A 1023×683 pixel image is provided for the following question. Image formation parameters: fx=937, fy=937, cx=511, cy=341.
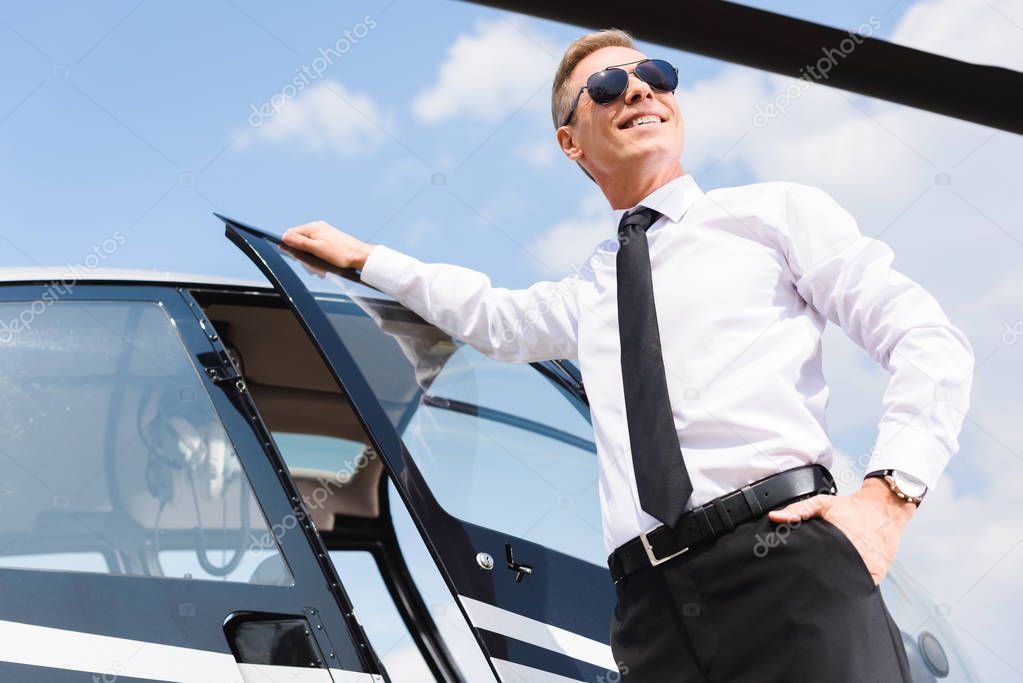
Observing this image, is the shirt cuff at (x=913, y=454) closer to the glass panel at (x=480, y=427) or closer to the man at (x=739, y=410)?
the man at (x=739, y=410)

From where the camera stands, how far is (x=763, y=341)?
59.1 inches

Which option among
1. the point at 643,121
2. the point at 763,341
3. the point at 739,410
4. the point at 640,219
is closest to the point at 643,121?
the point at 643,121

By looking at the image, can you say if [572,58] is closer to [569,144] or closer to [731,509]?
[569,144]

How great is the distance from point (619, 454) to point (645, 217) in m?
0.44

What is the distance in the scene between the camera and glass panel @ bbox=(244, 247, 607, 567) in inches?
82.8

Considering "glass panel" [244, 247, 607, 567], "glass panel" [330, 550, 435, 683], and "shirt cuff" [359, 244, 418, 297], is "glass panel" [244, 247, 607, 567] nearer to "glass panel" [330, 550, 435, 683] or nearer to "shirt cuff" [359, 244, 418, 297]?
"shirt cuff" [359, 244, 418, 297]

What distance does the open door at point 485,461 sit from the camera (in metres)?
1.87

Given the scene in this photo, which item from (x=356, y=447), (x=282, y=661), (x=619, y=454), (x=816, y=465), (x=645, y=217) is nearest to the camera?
(x=816, y=465)

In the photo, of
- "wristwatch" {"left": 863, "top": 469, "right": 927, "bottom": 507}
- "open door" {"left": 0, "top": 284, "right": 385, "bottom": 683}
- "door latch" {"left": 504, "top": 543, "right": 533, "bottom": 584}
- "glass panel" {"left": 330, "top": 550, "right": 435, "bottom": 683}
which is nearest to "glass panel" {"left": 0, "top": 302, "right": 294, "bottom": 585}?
"open door" {"left": 0, "top": 284, "right": 385, "bottom": 683}

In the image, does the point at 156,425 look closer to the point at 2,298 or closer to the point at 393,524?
the point at 2,298

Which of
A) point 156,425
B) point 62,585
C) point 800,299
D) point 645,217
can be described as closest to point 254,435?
point 156,425

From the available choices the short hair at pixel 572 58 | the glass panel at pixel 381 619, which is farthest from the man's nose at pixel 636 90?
the glass panel at pixel 381 619

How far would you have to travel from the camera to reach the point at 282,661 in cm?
184

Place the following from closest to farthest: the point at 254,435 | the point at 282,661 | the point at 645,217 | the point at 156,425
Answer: the point at 645,217 → the point at 282,661 → the point at 254,435 → the point at 156,425
